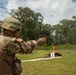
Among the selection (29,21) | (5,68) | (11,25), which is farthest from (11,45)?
(29,21)

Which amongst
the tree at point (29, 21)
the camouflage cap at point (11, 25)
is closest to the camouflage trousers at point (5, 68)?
the camouflage cap at point (11, 25)

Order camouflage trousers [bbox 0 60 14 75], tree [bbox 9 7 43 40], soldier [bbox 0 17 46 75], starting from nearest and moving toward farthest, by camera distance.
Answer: soldier [bbox 0 17 46 75]
camouflage trousers [bbox 0 60 14 75]
tree [bbox 9 7 43 40]

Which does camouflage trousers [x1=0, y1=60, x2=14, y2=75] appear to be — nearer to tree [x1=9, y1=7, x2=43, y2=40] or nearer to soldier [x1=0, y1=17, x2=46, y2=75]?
soldier [x1=0, y1=17, x2=46, y2=75]

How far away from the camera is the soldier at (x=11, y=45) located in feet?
12.1

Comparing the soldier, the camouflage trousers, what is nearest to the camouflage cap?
the soldier

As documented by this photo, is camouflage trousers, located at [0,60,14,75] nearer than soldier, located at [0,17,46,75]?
No

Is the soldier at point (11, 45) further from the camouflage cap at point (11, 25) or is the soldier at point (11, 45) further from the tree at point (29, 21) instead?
the tree at point (29, 21)

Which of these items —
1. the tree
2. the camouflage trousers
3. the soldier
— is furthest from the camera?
the tree

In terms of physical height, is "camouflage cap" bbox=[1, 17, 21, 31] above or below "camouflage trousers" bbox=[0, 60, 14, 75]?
above

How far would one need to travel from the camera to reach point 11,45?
369 centimetres

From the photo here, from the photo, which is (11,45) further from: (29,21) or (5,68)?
(29,21)

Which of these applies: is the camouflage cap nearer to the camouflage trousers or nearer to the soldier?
the soldier

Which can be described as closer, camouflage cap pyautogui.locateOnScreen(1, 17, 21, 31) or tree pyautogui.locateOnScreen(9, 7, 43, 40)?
camouflage cap pyautogui.locateOnScreen(1, 17, 21, 31)

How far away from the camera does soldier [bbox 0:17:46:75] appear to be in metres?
3.70
